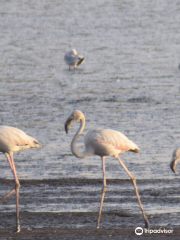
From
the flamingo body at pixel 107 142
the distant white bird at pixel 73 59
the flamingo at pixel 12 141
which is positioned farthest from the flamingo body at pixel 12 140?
the distant white bird at pixel 73 59

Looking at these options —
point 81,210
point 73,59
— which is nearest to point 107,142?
point 81,210

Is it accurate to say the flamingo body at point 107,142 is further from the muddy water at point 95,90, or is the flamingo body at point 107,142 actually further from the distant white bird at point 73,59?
the distant white bird at point 73,59

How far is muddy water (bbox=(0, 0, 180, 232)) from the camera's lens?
1023 cm

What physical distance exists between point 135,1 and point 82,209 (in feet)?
116

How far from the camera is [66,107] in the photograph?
15.2 meters

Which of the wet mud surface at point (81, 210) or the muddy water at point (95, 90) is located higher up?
the muddy water at point (95, 90)

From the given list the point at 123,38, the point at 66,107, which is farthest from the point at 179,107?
the point at 123,38

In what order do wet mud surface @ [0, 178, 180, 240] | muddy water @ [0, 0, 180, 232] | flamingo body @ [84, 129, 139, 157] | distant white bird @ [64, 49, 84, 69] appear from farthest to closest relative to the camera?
distant white bird @ [64, 49, 84, 69] → muddy water @ [0, 0, 180, 232] → flamingo body @ [84, 129, 139, 157] → wet mud surface @ [0, 178, 180, 240]

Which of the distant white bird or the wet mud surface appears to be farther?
A: the distant white bird

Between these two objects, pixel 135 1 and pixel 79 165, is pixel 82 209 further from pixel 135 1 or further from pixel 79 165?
pixel 135 1

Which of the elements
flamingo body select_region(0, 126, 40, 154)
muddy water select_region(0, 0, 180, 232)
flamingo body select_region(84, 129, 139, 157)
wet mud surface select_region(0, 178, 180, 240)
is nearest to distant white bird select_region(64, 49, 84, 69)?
muddy water select_region(0, 0, 180, 232)

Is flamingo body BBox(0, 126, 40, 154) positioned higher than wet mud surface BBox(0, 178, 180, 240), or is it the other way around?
flamingo body BBox(0, 126, 40, 154)

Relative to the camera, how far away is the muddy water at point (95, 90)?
10234mm

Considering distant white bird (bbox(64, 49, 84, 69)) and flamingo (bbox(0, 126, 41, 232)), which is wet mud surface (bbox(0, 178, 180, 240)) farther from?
distant white bird (bbox(64, 49, 84, 69))
